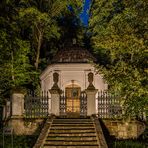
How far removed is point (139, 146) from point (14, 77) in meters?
14.9

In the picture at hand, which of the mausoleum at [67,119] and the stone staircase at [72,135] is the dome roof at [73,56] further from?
the stone staircase at [72,135]

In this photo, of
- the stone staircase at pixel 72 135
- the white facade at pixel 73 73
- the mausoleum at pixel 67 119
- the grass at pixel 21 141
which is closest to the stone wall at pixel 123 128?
the mausoleum at pixel 67 119

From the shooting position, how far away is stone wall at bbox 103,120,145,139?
79.4 feet

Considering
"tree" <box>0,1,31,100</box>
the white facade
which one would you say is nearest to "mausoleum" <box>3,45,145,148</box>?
"tree" <box>0,1,31,100</box>

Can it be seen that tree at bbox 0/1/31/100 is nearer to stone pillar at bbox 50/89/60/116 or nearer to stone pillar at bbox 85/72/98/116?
stone pillar at bbox 50/89/60/116

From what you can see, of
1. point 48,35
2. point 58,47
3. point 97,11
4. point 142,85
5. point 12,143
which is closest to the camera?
point 142,85

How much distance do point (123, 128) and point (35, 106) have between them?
4.90m

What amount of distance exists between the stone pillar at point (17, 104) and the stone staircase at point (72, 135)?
7.70 feet

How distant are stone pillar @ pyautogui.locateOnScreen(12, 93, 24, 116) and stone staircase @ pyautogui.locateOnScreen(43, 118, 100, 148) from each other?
2.35m

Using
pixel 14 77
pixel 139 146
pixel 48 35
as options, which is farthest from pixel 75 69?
pixel 139 146

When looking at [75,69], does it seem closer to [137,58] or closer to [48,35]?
[48,35]

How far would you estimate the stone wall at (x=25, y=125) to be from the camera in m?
24.2

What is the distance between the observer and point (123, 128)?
24219 mm

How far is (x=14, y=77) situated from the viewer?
33.6 metres
